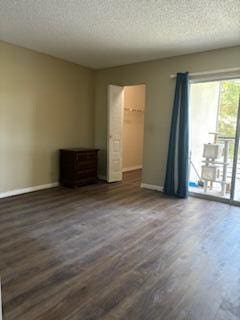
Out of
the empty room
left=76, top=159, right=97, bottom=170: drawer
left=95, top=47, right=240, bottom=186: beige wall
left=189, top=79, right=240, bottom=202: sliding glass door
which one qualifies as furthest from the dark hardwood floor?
left=95, top=47, right=240, bottom=186: beige wall

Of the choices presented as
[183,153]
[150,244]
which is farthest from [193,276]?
[183,153]

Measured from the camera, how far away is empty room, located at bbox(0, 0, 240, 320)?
1.88 meters

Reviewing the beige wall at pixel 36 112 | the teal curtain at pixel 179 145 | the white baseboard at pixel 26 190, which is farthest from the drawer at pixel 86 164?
the teal curtain at pixel 179 145

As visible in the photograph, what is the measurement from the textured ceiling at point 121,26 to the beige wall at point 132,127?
7.23 ft

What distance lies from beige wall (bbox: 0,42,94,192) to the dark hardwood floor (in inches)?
30.3

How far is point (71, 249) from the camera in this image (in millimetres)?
2457

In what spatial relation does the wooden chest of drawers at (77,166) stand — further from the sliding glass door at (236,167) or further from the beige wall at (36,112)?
the sliding glass door at (236,167)

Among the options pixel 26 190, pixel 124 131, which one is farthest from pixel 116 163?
pixel 26 190

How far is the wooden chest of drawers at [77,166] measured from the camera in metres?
4.68

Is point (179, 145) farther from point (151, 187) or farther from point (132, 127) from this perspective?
point (132, 127)

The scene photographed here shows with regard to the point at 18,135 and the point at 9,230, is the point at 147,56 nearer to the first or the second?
the point at 18,135

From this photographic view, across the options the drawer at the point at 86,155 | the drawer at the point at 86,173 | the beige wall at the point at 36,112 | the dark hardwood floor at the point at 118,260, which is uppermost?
the beige wall at the point at 36,112

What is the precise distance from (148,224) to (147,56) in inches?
117

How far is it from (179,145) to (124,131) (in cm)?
243
